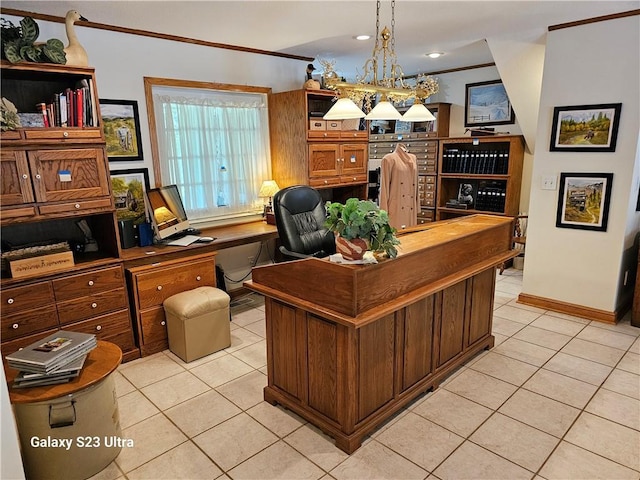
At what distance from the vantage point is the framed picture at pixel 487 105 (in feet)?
18.0

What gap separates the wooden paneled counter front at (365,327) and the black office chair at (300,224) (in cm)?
90

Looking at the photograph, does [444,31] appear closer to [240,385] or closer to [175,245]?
[175,245]

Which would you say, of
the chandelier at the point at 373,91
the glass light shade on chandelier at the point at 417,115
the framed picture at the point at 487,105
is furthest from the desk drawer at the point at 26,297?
the framed picture at the point at 487,105

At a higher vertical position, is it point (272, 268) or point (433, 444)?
point (272, 268)

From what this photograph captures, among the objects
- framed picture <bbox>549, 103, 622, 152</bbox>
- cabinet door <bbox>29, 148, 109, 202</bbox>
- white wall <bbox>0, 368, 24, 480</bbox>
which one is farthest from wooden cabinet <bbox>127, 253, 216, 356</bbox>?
framed picture <bbox>549, 103, 622, 152</bbox>

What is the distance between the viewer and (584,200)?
148 inches

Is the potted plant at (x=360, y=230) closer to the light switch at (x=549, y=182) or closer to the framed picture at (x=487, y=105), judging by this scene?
the light switch at (x=549, y=182)

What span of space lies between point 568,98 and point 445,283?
2431mm

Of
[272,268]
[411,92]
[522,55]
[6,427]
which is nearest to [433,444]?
[272,268]

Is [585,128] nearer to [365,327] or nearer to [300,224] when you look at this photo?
[300,224]

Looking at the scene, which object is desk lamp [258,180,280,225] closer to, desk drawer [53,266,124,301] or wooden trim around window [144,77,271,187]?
wooden trim around window [144,77,271,187]

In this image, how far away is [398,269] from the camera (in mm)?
2209

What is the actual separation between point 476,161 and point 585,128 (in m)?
1.92

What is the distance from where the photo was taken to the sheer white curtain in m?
3.89
